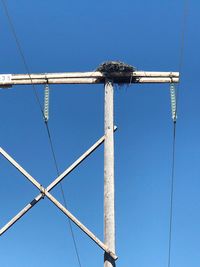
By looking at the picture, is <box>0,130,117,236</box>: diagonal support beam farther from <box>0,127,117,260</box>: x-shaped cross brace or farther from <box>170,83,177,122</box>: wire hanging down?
<box>170,83,177,122</box>: wire hanging down

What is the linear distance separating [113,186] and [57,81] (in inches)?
72.0

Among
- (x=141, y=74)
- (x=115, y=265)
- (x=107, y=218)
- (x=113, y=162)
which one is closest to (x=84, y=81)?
(x=141, y=74)

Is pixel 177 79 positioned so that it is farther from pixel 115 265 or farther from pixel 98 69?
pixel 115 265

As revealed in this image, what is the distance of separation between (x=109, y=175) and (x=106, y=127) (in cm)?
69

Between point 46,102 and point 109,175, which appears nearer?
point 109,175

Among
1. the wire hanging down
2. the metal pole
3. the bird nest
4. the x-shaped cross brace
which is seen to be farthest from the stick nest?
the x-shaped cross brace

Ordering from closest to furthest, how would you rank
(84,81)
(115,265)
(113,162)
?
(115,265) → (113,162) → (84,81)

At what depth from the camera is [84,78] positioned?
24.2 feet

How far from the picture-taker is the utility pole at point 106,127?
6.29 metres

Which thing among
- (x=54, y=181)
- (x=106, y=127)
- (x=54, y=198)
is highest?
(x=106, y=127)

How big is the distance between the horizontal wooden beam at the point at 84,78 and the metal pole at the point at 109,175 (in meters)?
0.18

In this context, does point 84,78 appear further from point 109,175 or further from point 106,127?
point 109,175

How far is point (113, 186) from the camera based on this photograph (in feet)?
21.4

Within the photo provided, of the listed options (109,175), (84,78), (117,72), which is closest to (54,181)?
(109,175)
